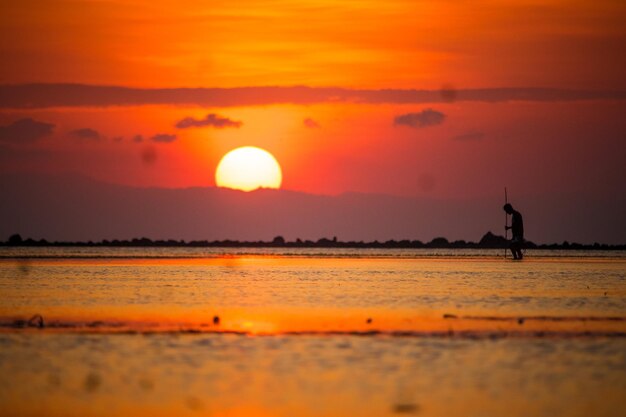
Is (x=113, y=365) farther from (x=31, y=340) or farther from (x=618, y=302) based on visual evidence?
(x=618, y=302)

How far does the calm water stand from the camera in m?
17.1

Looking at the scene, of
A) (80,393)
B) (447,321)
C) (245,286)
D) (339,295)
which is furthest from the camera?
(245,286)

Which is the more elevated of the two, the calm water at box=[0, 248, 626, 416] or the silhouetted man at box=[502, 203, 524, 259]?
the silhouetted man at box=[502, 203, 524, 259]

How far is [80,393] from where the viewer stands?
699 inches

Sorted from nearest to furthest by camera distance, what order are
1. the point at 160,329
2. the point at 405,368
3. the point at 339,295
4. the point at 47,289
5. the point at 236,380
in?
the point at 236,380, the point at 405,368, the point at 160,329, the point at 339,295, the point at 47,289

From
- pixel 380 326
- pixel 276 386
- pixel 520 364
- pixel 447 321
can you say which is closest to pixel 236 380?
pixel 276 386

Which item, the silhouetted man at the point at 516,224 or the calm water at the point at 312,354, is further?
the silhouetted man at the point at 516,224

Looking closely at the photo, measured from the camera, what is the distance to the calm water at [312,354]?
17.1 meters

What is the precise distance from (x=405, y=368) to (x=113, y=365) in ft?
17.3

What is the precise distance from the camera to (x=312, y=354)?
2225 centimetres

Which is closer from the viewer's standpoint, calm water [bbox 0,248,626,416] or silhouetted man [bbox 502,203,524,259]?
calm water [bbox 0,248,626,416]

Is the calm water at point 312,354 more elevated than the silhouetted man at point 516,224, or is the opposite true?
the silhouetted man at point 516,224

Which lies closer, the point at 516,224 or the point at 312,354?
the point at 312,354

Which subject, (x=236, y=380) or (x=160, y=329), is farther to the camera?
(x=160, y=329)
